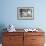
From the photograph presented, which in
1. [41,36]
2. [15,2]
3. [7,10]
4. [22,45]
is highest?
[15,2]

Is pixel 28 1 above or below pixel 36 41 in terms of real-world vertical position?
above

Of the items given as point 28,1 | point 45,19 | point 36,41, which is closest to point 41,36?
point 36,41

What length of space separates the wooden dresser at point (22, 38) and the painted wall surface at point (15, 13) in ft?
1.97

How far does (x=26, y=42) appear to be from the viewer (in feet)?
12.1

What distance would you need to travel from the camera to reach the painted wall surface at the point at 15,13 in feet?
13.7

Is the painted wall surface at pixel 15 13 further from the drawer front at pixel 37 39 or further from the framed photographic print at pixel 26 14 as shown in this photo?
the drawer front at pixel 37 39

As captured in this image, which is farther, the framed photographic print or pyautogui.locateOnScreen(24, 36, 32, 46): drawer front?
the framed photographic print

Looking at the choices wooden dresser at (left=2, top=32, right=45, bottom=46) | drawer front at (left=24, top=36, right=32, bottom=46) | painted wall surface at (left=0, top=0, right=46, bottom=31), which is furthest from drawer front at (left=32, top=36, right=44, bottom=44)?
painted wall surface at (left=0, top=0, right=46, bottom=31)

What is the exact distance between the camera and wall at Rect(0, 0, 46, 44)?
4.18 metres

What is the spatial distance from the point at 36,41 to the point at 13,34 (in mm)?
707

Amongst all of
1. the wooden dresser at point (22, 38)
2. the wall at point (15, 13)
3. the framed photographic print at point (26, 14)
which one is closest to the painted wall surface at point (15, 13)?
the wall at point (15, 13)

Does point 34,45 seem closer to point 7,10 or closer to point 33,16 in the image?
point 33,16

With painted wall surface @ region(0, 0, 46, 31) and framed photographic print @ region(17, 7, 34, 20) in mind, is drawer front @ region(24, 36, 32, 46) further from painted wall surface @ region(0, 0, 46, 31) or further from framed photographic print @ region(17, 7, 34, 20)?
framed photographic print @ region(17, 7, 34, 20)

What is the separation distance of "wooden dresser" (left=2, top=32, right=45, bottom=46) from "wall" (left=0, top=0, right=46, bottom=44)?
0.60 metres
